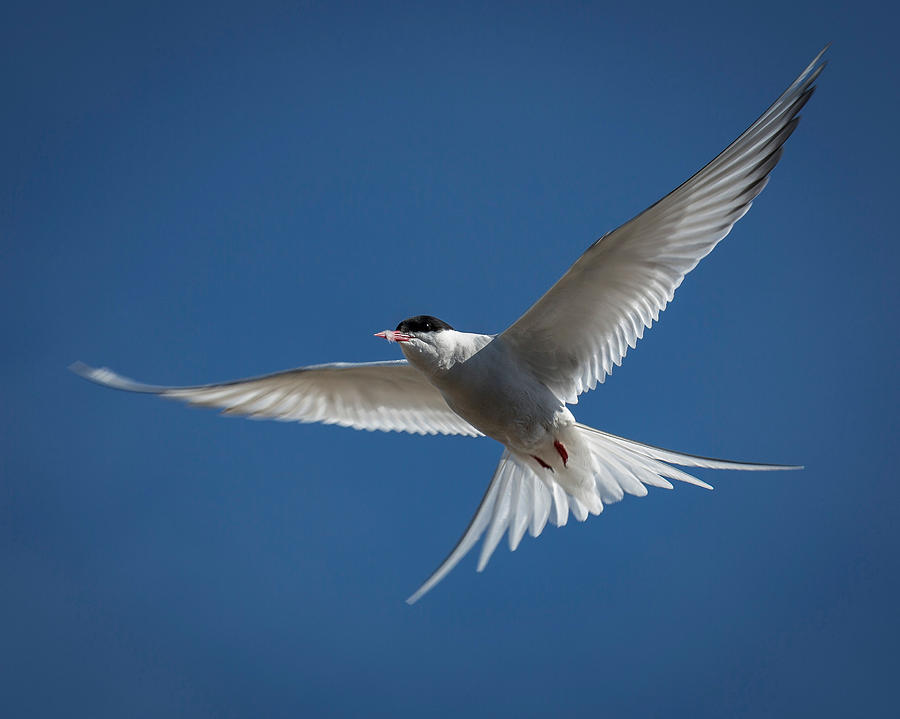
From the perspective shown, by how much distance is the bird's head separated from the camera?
2344 millimetres

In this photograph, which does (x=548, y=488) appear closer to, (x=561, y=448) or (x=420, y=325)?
(x=561, y=448)

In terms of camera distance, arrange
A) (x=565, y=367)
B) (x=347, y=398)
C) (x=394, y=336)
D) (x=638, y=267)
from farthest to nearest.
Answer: (x=347, y=398), (x=565, y=367), (x=638, y=267), (x=394, y=336)

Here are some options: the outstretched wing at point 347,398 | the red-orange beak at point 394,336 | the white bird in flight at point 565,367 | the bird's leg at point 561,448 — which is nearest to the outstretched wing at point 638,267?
the white bird in flight at point 565,367

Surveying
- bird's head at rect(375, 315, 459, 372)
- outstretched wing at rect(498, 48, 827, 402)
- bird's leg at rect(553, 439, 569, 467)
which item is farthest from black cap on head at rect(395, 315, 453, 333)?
bird's leg at rect(553, 439, 569, 467)

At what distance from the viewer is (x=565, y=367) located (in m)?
2.64

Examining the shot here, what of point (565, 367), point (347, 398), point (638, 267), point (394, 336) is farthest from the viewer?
point (347, 398)

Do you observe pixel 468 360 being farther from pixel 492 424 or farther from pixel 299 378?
pixel 299 378

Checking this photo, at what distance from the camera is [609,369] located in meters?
2.64

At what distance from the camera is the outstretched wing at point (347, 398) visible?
2734 mm

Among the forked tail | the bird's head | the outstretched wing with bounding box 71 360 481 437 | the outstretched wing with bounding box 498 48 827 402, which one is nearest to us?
the outstretched wing with bounding box 498 48 827 402

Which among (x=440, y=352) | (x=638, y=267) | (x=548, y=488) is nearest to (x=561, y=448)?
(x=548, y=488)

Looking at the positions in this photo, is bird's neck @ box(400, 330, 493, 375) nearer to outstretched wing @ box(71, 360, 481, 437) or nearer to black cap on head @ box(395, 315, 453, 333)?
black cap on head @ box(395, 315, 453, 333)

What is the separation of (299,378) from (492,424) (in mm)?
779

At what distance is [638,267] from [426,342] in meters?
0.71
